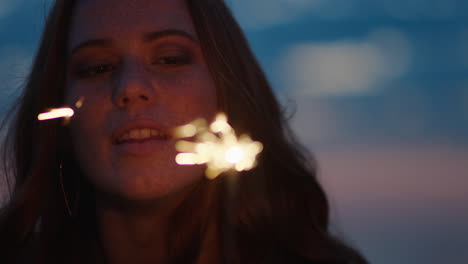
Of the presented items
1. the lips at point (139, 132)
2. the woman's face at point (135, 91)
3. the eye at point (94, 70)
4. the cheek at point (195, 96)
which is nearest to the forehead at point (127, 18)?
the woman's face at point (135, 91)

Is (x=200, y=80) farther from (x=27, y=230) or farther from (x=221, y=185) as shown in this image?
(x=27, y=230)

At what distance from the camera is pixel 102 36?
269 cm

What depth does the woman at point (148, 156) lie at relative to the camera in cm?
257

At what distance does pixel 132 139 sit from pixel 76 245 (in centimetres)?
88

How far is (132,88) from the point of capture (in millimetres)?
2527

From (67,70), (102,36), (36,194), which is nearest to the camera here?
(102,36)

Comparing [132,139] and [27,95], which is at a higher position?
[27,95]

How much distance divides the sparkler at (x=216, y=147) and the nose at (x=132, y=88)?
22 centimetres

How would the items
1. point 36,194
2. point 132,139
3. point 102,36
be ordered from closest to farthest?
point 132,139 < point 102,36 < point 36,194

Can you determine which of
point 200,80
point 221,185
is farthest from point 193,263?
point 200,80

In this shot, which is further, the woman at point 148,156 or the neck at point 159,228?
the neck at point 159,228

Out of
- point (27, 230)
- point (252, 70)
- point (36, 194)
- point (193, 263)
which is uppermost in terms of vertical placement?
point (252, 70)

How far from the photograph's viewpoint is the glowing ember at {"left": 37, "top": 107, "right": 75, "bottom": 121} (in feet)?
9.26

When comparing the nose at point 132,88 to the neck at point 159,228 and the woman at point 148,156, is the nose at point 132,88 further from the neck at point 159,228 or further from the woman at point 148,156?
the neck at point 159,228
